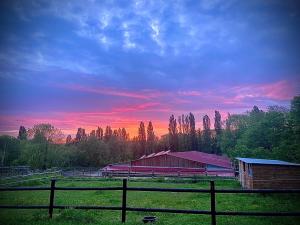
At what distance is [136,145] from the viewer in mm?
124125

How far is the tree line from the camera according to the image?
45247 millimetres

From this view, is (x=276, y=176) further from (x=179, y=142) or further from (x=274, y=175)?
(x=179, y=142)

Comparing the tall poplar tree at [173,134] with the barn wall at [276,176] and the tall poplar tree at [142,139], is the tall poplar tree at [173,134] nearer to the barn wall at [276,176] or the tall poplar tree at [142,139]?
the tall poplar tree at [142,139]

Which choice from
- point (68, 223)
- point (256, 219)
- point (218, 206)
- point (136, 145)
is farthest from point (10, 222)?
point (136, 145)

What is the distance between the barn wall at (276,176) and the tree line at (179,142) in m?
13.3

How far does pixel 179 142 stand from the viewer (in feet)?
406

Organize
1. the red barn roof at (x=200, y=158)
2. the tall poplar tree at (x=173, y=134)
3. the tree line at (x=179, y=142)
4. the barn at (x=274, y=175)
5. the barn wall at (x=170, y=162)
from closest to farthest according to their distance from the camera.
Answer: the barn at (x=274, y=175)
the tree line at (x=179, y=142)
the barn wall at (x=170, y=162)
the red barn roof at (x=200, y=158)
the tall poplar tree at (x=173, y=134)

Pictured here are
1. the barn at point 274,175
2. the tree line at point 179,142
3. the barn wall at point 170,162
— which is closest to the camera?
the barn at point 274,175

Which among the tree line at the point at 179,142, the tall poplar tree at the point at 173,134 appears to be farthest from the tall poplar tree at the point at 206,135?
the tall poplar tree at the point at 173,134

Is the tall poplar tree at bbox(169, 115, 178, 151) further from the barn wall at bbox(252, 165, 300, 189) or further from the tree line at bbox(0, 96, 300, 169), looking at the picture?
the barn wall at bbox(252, 165, 300, 189)

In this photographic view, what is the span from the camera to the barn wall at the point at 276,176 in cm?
2366

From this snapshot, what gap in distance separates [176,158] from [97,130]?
102831 mm

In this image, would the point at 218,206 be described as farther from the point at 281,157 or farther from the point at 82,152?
the point at 82,152

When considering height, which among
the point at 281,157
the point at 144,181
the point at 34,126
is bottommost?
the point at 144,181
